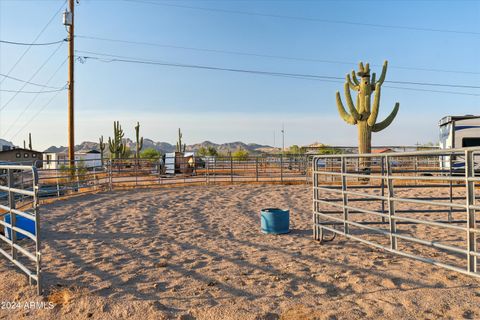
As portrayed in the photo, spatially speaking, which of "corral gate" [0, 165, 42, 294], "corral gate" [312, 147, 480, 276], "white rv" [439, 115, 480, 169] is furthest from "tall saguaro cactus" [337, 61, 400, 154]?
"corral gate" [0, 165, 42, 294]

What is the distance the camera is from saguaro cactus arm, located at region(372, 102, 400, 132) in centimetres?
1692

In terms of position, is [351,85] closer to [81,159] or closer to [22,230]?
[81,159]

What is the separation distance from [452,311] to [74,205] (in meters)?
9.43

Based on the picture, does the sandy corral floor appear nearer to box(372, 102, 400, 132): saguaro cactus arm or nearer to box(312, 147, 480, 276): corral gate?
box(312, 147, 480, 276): corral gate

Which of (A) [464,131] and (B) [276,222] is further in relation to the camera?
(A) [464,131]

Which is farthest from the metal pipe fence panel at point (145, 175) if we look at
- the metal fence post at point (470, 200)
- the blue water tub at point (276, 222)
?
the metal fence post at point (470, 200)

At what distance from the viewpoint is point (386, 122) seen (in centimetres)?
1714

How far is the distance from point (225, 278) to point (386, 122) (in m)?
15.4

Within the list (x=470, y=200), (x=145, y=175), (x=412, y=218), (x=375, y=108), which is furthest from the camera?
(x=145, y=175)

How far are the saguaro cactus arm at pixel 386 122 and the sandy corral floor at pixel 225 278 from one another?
12050 mm

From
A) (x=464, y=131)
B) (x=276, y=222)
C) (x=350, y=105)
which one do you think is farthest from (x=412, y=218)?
(x=464, y=131)

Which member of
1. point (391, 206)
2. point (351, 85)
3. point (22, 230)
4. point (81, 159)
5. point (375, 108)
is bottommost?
point (22, 230)

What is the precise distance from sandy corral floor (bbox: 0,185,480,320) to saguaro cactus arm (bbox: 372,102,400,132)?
12050 mm

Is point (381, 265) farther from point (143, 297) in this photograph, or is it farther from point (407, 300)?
point (143, 297)
